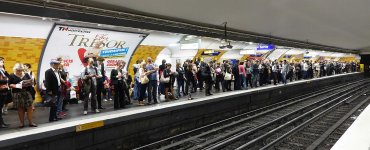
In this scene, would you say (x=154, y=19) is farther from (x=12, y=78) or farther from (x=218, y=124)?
(x=12, y=78)

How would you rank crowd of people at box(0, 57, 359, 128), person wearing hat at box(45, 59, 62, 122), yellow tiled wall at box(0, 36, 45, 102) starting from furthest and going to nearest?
yellow tiled wall at box(0, 36, 45, 102), person wearing hat at box(45, 59, 62, 122), crowd of people at box(0, 57, 359, 128)

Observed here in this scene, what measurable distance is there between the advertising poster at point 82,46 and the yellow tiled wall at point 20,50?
0.71 feet

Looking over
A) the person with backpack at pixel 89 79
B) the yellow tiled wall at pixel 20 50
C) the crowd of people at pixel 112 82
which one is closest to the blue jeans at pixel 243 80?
the crowd of people at pixel 112 82

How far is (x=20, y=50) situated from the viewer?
370 inches

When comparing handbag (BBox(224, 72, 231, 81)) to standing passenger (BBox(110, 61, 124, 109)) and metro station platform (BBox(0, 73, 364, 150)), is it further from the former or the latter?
standing passenger (BBox(110, 61, 124, 109))

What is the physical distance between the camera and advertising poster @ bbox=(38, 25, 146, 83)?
10.0 m

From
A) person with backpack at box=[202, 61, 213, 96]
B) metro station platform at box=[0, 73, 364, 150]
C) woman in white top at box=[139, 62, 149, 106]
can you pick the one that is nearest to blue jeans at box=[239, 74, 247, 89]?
metro station platform at box=[0, 73, 364, 150]

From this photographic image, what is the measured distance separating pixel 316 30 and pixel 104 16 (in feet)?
45.7

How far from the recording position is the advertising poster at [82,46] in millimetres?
10023

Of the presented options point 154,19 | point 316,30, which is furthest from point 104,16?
point 316,30

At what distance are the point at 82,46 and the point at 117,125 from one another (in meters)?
5.16

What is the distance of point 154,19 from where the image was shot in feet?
32.1

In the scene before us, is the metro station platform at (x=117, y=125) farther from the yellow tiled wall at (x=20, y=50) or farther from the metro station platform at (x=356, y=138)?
the metro station platform at (x=356, y=138)

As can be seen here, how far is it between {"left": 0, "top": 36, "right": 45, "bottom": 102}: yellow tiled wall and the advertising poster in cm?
22
